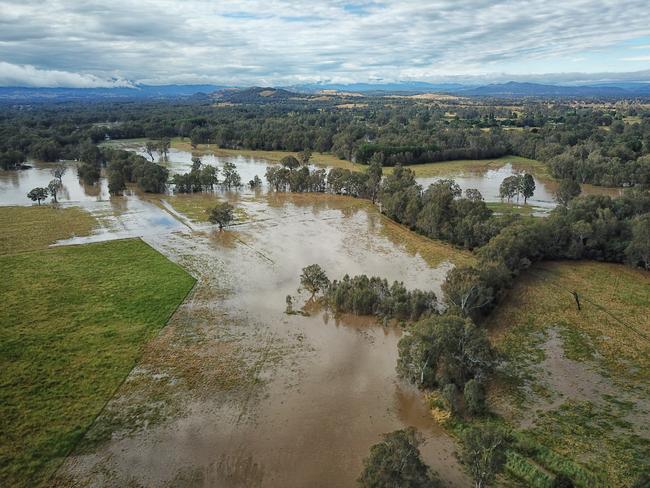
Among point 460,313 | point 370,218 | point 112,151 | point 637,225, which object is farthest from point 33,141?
point 637,225

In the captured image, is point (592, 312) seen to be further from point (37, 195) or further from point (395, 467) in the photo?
point (37, 195)

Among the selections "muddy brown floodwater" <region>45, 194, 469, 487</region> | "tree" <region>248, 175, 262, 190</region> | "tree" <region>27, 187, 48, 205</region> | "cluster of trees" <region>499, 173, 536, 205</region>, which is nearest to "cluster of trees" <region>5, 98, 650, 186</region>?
"cluster of trees" <region>499, 173, 536, 205</region>

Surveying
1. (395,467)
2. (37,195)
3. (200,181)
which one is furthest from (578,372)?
(37,195)

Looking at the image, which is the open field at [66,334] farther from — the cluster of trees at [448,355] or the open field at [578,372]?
the open field at [578,372]

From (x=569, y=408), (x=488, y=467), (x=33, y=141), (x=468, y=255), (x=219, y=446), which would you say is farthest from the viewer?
(x=33, y=141)

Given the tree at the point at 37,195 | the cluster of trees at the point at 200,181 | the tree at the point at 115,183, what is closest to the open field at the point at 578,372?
the cluster of trees at the point at 200,181

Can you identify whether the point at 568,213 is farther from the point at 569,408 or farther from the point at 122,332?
the point at 122,332
